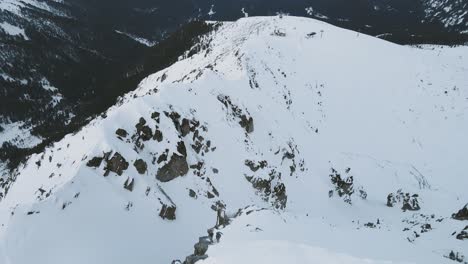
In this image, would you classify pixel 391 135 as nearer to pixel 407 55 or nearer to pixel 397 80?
pixel 397 80

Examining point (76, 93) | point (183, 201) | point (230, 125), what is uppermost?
point (230, 125)

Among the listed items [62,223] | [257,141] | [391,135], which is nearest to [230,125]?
[257,141]

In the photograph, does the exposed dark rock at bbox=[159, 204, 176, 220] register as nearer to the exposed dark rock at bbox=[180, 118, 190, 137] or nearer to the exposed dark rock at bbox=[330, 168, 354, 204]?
the exposed dark rock at bbox=[180, 118, 190, 137]

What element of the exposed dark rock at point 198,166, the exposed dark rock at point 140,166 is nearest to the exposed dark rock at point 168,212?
the exposed dark rock at point 140,166

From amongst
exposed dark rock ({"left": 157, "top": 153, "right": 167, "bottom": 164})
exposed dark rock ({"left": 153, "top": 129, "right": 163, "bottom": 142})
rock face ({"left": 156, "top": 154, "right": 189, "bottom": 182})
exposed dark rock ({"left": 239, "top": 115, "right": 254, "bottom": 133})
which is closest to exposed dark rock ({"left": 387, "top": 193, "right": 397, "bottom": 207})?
exposed dark rock ({"left": 239, "top": 115, "right": 254, "bottom": 133})

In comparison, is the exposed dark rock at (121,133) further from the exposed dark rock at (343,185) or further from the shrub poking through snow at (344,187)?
the exposed dark rock at (343,185)

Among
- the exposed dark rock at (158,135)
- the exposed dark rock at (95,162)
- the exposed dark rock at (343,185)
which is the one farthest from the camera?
the exposed dark rock at (343,185)
